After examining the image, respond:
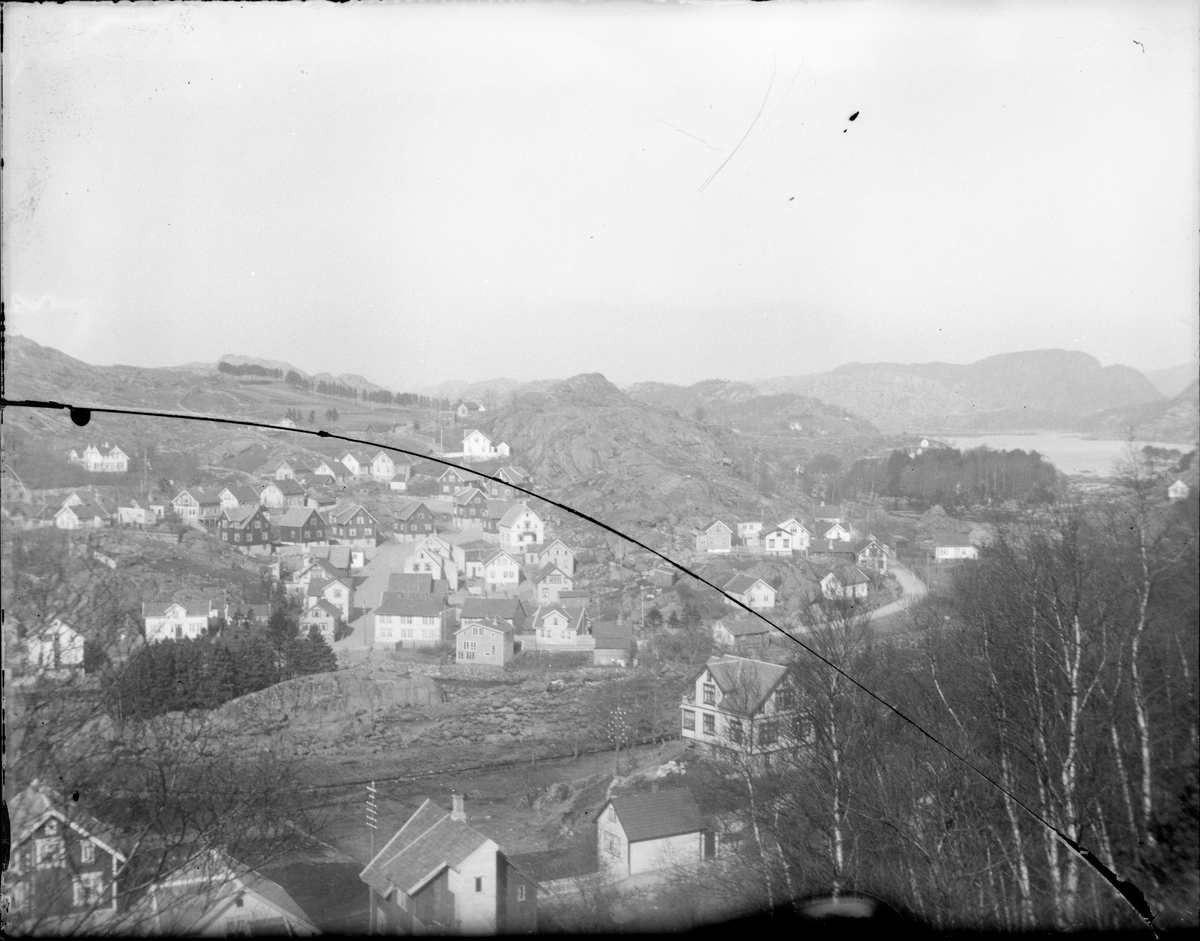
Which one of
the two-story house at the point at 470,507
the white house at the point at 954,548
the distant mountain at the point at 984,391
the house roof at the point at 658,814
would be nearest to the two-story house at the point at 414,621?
the two-story house at the point at 470,507

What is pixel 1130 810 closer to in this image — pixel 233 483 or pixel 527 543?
pixel 527 543

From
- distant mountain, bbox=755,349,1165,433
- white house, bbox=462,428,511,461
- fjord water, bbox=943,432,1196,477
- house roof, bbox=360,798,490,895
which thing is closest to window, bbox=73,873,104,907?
house roof, bbox=360,798,490,895

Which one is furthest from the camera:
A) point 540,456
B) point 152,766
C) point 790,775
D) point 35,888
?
point 540,456

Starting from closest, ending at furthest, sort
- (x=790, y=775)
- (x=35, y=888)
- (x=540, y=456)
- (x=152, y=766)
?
(x=35, y=888), (x=152, y=766), (x=790, y=775), (x=540, y=456)

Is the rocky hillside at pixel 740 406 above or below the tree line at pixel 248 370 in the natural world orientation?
below

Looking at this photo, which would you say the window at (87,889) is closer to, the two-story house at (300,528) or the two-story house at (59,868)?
the two-story house at (59,868)

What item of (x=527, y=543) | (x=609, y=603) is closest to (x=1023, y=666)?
(x=609, y=603)
